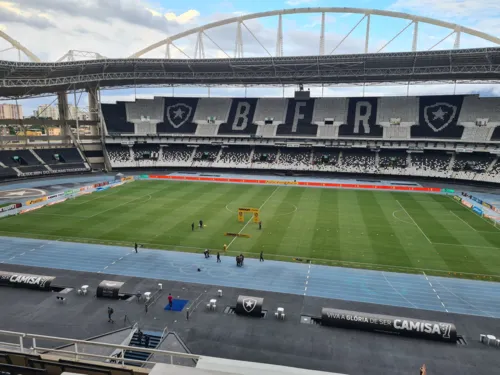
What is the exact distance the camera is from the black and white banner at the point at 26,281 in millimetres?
21248

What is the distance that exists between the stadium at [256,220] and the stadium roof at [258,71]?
388 millimetres

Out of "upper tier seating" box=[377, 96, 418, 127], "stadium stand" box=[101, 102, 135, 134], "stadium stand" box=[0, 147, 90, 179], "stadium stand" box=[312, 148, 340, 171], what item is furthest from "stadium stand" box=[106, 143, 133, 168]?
"upper tier seating" box=[377, 96, 418, 127]

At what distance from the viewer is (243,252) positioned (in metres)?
28.0

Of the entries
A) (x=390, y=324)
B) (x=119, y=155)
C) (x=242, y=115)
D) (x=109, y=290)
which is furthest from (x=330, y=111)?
(x=109, y=290)

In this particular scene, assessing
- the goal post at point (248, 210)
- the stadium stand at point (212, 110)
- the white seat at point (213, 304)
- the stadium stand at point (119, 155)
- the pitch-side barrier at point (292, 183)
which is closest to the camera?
the white seat at point (213, 304)

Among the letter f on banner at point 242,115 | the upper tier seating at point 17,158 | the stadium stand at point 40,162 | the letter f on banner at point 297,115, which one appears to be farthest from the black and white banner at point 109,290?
the letter f on banner at point 242,115

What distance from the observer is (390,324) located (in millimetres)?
17000

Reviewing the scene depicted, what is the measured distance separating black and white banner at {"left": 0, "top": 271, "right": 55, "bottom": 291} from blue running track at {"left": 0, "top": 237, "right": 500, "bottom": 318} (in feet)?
9.98

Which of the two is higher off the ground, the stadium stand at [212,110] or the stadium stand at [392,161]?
the stadium stand at [212,110]

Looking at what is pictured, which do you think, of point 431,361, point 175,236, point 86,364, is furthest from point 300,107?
point 86,364

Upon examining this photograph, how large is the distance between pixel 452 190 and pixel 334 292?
40.2 metres

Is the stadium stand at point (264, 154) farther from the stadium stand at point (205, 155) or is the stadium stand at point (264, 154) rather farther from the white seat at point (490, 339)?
the white seat at point (490, 339)

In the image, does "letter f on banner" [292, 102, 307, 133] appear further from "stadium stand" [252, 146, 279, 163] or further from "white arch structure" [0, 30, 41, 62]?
"white arch structure" [0, 30, 41, 62]

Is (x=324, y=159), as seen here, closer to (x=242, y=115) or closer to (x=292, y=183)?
(x=292, y=183)
